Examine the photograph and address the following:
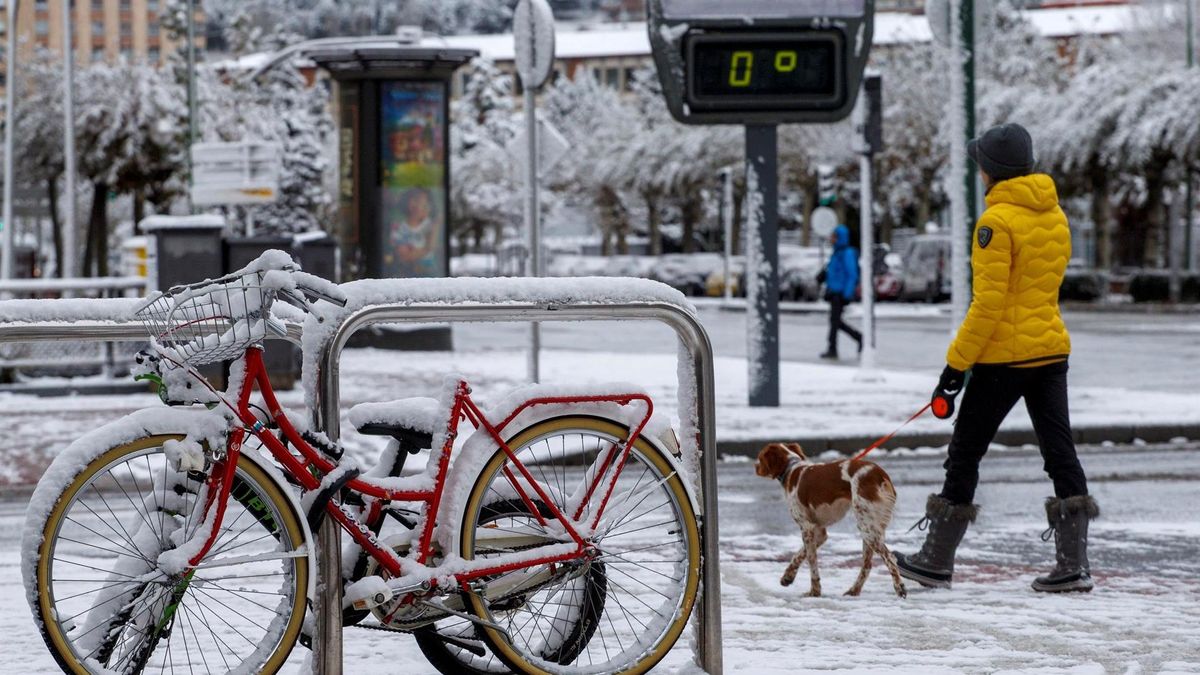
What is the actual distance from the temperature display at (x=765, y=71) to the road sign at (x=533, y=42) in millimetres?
1611

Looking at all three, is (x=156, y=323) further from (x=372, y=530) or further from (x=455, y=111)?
(x=455, y=111)

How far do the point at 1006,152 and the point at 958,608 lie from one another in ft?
5.55

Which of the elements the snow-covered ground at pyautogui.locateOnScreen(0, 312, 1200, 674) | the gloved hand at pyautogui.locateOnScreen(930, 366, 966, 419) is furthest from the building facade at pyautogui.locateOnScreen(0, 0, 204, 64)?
the gloved hand at pyautogui.locateOnScreen(930, 366, 966, 419)

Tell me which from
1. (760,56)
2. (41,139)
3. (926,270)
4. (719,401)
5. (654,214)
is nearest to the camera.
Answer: (760,56)

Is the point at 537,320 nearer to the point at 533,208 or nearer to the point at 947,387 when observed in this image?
the point at 947,387

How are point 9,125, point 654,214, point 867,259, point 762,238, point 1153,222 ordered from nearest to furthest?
point 762,238
point 867,259
point 9,125
point 1153,222
point 654,214

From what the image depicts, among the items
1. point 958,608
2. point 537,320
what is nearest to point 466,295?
point 537,320

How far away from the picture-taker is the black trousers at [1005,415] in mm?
6531

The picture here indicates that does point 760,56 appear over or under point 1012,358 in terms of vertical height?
over

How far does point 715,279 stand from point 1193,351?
28803mm

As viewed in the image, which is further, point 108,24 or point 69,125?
point 108,24

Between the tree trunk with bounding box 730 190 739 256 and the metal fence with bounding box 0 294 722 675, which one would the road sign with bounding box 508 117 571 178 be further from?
the tree trunk with bounding box 730 190 739 256

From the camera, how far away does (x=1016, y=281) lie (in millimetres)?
6488

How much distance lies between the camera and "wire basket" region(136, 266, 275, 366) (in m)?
4.12
